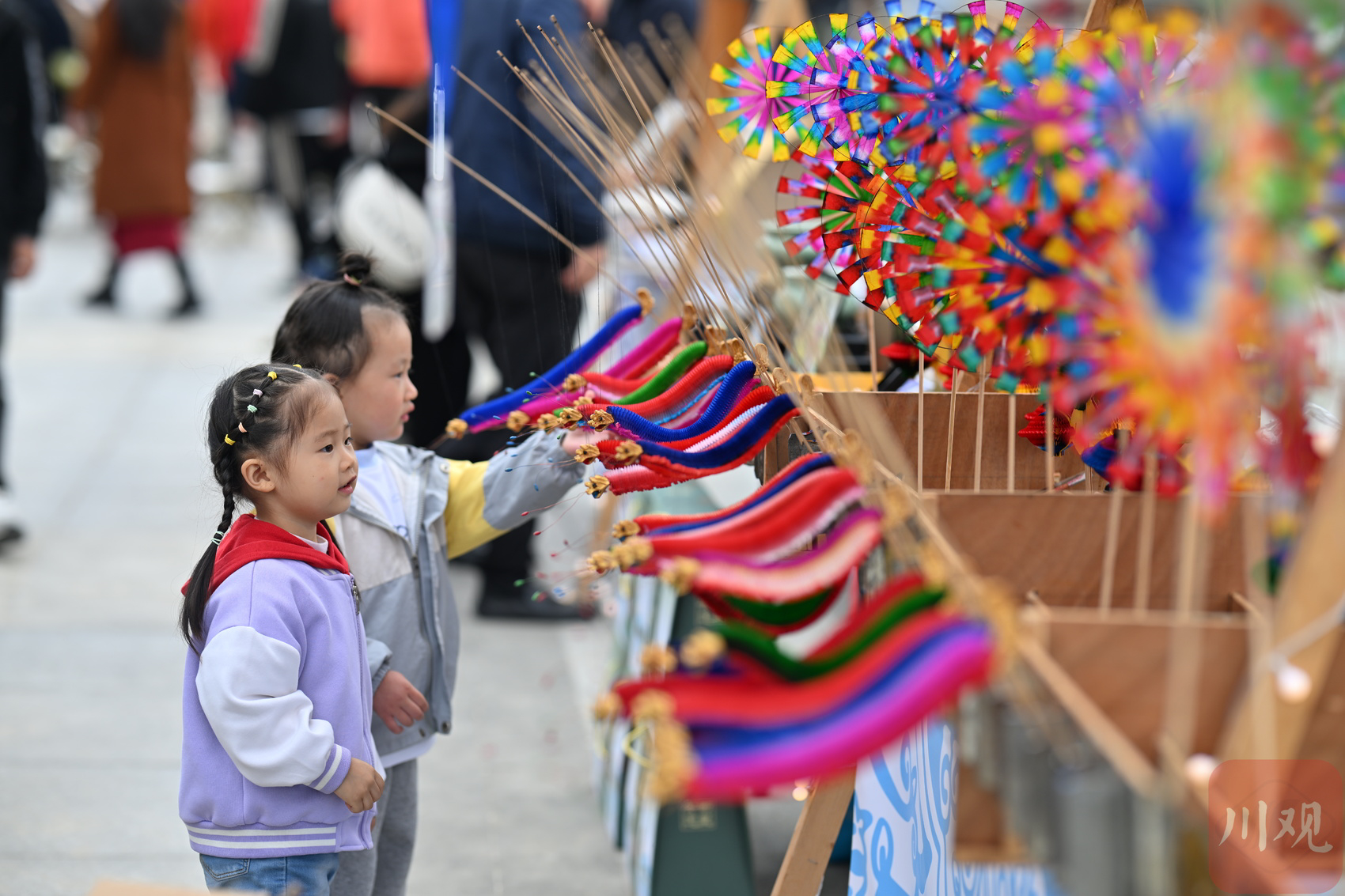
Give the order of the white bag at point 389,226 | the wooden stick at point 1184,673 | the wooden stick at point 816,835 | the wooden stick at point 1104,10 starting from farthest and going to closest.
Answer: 1. the white bag at point 389,226
2. the wooden stick at point 816,835
3. the wooden stick at point 1104,10
4. the wooden stick at point 1184,673

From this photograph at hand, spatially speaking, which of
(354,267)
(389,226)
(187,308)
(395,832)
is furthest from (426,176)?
(187,308)

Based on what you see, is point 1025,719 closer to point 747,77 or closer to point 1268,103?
point 1268,103

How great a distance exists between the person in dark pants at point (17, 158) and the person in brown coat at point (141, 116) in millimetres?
2999

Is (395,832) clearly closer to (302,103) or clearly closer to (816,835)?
(816,835)

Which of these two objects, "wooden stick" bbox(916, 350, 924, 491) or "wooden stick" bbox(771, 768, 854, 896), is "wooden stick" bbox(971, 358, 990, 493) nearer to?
"wooden stick" bbox(916, 350, 924, 491)

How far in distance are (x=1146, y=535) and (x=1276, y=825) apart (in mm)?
289

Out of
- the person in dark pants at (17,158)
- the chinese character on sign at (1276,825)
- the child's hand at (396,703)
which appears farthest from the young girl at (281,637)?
the person in dark pants at (17,158)

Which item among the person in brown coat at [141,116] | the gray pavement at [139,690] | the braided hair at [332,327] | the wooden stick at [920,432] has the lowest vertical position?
the gray pavement at [139,690]

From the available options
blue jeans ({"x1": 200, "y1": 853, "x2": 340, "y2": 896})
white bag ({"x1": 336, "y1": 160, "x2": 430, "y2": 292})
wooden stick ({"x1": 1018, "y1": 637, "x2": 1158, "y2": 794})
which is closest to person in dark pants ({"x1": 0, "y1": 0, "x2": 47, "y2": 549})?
white bag ({"x1": 336, "y1": 160, "x2": 430, "y2": 292})

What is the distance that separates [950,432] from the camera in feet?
5.74

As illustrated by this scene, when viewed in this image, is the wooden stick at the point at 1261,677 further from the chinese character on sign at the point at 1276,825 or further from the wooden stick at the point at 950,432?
the wooden stick at the point at 950,432

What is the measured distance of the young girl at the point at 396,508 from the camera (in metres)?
2.08

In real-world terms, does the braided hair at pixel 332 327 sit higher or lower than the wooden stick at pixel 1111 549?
higher

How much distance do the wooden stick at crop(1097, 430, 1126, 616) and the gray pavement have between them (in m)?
1.21
